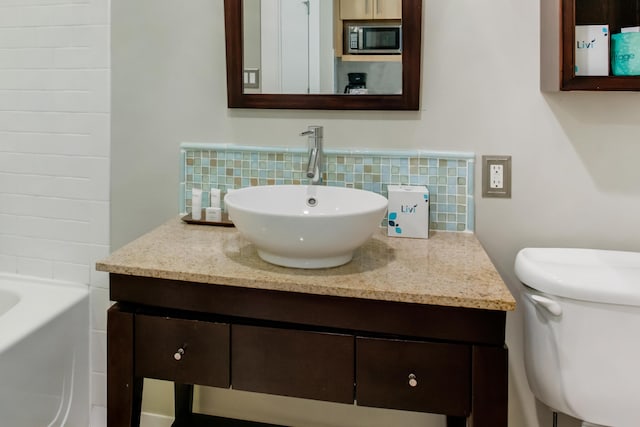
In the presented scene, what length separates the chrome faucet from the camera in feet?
4.70

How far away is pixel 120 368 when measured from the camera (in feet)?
3.92

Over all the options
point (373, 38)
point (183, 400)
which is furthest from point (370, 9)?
point (183, 400)

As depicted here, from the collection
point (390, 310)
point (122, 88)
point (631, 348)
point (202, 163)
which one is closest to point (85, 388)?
point (202, 163)

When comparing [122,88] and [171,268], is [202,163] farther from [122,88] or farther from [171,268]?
[171,268]

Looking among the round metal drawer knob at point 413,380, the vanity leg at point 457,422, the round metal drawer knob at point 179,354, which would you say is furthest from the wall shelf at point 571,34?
the round metal drawer knob at point 179,354

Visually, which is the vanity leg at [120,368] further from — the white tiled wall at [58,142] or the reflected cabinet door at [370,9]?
the reflected cabinet door at [370,9]

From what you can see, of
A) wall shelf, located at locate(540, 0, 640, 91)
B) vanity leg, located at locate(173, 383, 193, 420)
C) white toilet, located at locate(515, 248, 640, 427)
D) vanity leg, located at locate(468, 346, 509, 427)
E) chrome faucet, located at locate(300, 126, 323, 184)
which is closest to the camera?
vanity leg, located at locate(468, 346, 509, 427)

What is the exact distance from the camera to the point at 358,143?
1568 millimetres

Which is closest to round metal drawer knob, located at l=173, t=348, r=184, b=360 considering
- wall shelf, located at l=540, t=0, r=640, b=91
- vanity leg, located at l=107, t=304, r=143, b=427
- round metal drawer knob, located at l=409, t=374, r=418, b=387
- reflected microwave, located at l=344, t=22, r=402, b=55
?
vanity leg, located at l=107, t=304, r=143, b=427

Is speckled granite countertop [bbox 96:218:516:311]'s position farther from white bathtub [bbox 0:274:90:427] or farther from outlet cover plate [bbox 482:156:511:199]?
white bathtub [bbox 0:274:90:427]

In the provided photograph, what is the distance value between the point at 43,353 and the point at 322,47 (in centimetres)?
130

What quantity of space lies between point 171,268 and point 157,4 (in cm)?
98

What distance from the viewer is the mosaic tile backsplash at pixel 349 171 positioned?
151 centimetres

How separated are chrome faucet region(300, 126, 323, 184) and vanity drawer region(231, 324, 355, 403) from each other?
502 mm
